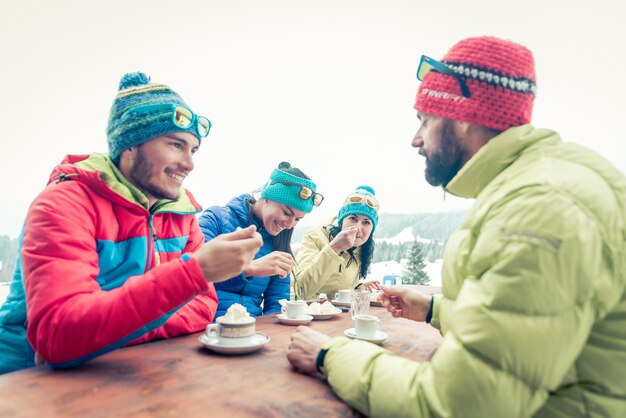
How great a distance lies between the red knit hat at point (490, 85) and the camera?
3.88ft

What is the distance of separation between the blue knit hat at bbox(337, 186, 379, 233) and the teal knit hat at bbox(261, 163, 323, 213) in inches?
32.0

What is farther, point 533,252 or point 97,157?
point 97,157

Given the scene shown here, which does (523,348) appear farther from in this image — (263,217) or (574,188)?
(263,217)

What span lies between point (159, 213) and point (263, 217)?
1.31 metres

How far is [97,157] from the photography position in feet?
5.07

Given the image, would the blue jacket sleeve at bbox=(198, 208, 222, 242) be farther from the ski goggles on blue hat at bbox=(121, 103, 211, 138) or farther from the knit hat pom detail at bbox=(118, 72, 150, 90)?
the knit hat pom detail at bbox=(118, 72, 150, 90)

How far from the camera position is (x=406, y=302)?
1.73 metres

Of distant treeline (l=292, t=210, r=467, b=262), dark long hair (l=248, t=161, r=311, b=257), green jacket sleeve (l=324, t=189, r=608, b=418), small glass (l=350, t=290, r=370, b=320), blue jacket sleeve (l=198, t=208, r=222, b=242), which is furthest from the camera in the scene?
distant treeline (l=292, t=210, r=467, b=262)

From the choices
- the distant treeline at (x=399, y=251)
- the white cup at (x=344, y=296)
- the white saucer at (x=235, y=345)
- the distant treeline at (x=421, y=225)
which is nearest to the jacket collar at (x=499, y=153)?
the white saucer at (x=235, y=345)

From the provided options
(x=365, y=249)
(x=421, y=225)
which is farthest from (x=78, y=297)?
(x=421, y=225)

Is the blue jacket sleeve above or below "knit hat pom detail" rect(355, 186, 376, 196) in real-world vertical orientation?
below

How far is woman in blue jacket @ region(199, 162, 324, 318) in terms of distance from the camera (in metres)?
2.63

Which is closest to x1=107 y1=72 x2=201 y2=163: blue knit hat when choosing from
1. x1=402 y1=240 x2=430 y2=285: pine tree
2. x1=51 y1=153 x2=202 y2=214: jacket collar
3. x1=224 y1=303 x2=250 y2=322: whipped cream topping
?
x1=51 y1=153 x2=202 y2=214: jacket collar

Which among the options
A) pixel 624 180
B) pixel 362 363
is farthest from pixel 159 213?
pixel 624 180
